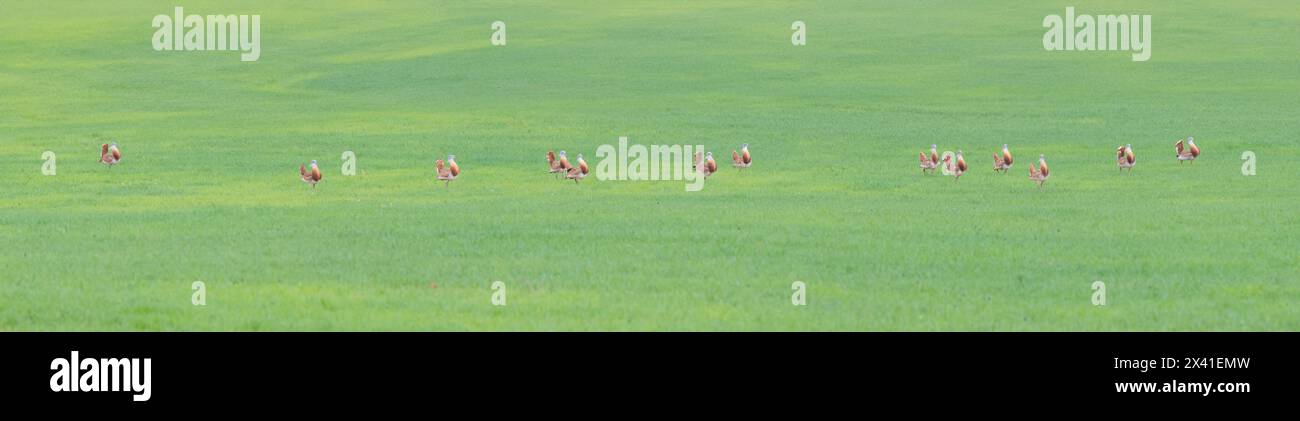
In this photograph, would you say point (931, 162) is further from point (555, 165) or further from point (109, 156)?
point (109, 156)

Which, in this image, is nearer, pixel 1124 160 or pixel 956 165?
pixel 956 165

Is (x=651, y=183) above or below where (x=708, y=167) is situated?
below

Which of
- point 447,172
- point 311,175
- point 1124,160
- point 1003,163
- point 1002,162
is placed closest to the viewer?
point 311,175

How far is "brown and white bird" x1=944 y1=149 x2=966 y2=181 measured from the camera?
97.0 feet

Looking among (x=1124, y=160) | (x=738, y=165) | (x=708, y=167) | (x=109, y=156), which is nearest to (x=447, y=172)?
(x=708, y=167)

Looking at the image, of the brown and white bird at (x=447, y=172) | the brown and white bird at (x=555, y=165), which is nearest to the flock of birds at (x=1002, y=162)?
the brown and white bird at (x=555, y=165)

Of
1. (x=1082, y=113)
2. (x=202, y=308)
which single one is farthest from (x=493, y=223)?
(x=1082, y=113)

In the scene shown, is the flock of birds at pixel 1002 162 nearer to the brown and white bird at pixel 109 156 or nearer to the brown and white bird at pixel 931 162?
the brown and white bird at pixel 931 162

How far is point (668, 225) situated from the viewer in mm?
22266

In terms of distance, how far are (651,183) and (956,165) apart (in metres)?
5.70

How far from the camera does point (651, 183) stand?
29844 millimetres

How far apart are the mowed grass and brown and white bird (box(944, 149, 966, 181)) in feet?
0.73

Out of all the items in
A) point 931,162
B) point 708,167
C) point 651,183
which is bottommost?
point 651,183

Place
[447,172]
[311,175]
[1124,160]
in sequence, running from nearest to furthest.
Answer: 1. [311,175]
2. [447,172]
3. [1124,160]
